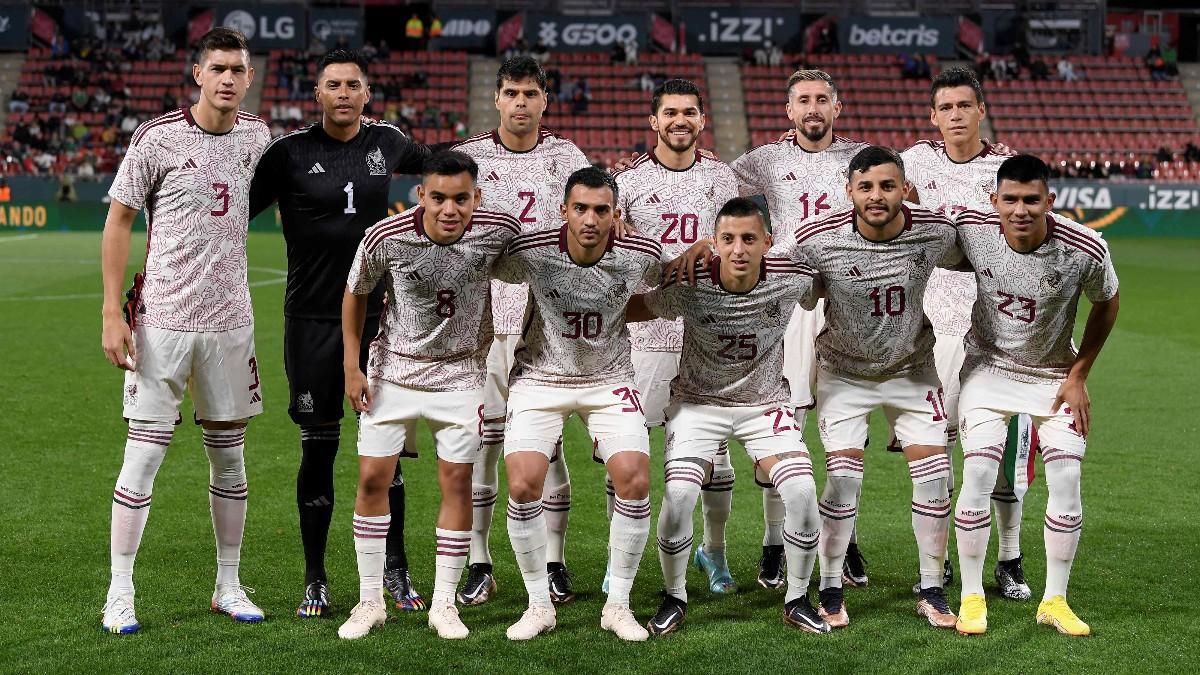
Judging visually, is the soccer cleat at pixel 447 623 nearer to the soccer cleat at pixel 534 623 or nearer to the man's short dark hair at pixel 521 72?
the soccer cleat at pixel 534 623

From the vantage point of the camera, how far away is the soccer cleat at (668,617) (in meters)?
5.22

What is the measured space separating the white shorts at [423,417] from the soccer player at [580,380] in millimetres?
190

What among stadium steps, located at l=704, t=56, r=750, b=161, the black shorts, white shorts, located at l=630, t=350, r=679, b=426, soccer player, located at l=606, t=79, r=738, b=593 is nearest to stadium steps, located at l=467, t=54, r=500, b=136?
stadium steps, located at l=704, t=56, r=750, b=161

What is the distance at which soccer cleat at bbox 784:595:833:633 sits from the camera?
17.2 ft

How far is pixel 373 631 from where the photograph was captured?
17.0ft

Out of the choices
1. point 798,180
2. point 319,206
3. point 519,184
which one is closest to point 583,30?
point 798,180

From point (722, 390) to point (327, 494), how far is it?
5.62 ft

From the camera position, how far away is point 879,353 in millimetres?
5473

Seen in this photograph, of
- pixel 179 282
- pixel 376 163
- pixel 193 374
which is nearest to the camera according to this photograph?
pixel 179 282

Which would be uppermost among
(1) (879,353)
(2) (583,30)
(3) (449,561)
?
(2) (583,30)

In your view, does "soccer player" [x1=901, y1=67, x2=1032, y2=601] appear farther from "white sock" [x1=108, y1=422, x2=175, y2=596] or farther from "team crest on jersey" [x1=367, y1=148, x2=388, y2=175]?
"white sock" [x1=108, y1=422, x2=175, y2=596]

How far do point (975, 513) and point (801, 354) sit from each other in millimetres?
1159

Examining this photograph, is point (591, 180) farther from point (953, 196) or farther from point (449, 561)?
point (953, 196)

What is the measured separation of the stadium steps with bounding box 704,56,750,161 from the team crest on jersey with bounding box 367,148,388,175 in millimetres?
28261
